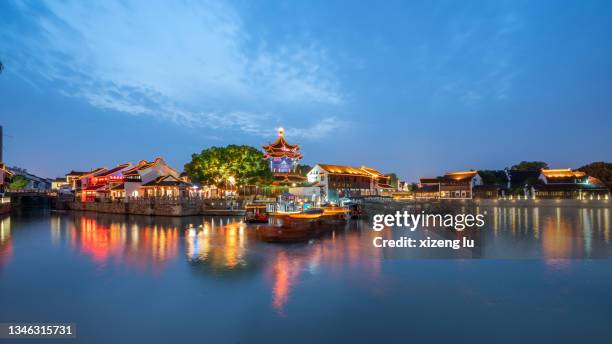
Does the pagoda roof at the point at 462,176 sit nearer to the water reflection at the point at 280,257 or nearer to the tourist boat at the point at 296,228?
the tourist boat at the point at 296,228

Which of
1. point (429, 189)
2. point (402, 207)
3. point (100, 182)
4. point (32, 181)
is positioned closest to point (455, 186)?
point (429, 189)

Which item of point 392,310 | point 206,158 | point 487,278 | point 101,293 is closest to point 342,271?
point 392,310

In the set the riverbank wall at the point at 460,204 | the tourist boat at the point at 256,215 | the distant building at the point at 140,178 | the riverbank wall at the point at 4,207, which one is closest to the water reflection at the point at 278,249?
the tourist boat at the point at 256,215

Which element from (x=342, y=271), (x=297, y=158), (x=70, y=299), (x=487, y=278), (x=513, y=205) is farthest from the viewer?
(x=297, y=158)

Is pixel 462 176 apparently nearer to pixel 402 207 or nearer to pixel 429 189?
pixel 429 189

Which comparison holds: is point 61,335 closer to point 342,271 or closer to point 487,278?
point 342,271

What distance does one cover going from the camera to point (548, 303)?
563 inches

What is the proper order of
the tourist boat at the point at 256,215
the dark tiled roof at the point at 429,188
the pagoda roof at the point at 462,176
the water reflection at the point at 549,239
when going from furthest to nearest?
the dark tiled roof at the point at 429,188 < the pagoda roof at the point at 462,176 < the tourist boat at the point at 256,215 < the water reflection at the point at 549,239

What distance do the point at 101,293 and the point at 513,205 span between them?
229 feet

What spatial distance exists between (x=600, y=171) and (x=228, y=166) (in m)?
76.8

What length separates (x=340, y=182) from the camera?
66.3m

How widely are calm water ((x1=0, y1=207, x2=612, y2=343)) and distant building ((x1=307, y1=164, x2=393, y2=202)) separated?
116 feet

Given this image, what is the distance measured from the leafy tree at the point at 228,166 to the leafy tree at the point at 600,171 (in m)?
70.9

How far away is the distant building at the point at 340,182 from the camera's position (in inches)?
2507
